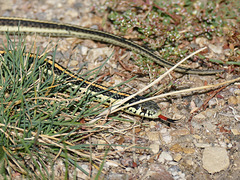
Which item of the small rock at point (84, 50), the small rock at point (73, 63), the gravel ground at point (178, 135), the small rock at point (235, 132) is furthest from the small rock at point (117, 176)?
the small rock at point (84, 50)

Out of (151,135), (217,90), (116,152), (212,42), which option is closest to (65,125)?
(116,152)

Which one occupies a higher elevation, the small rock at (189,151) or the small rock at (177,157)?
the small rock at (189,151)

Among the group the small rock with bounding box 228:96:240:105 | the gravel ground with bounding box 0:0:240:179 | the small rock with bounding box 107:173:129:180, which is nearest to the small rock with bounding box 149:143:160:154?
the gravel ground with bounding box 0:0:240:179

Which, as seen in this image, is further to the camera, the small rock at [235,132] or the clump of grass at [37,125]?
the small rock at [235,132]

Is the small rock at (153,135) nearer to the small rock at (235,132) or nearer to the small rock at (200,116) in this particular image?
the small rock at (200,116)

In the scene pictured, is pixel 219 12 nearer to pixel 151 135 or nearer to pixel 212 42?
pixel 212 42

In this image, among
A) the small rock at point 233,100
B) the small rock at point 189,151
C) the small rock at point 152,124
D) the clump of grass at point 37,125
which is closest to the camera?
the clump of grass at point 37,125

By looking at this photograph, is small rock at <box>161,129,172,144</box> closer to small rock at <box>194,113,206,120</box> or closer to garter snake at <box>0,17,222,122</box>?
garter snake at <box>0,17,222,122</box>

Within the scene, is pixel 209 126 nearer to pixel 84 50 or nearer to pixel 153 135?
pixel 153 135

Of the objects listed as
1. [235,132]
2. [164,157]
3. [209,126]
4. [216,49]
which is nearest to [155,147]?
[164,157]
